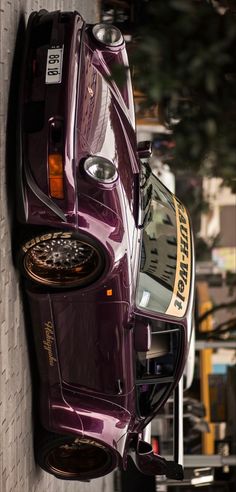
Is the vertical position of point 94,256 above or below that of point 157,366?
above

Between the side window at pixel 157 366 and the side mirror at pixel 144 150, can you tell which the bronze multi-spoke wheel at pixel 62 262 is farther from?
the side mirror at pixel 144 150

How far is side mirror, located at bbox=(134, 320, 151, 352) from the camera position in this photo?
18.4ft

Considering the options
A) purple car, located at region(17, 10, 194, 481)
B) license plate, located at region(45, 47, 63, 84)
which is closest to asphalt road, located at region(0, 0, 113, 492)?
purple car, located at region(17, 10, 194, 481)

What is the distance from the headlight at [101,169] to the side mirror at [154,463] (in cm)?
230

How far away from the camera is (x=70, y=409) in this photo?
579 centimetres

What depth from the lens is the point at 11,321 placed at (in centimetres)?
547

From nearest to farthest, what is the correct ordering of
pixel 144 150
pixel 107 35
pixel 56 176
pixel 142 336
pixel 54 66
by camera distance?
pixel 56 176 < pixel 54 66 < pixel 142 336 < pixel 107 35 < pixel 144 150

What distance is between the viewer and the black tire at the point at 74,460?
6.22 metres

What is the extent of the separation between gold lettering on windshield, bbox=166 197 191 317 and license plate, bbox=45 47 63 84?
5.42 ft

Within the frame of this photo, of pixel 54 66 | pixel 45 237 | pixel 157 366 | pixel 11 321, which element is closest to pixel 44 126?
pixel 54 66

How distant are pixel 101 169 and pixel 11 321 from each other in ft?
4.16

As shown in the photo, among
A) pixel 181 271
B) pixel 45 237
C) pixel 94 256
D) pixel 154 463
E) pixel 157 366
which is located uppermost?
pixel 45 237

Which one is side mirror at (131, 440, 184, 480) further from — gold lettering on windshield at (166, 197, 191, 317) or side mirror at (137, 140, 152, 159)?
side mirror at (137, 140, 152, 159)

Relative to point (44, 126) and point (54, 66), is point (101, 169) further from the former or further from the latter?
point (54, 66)
